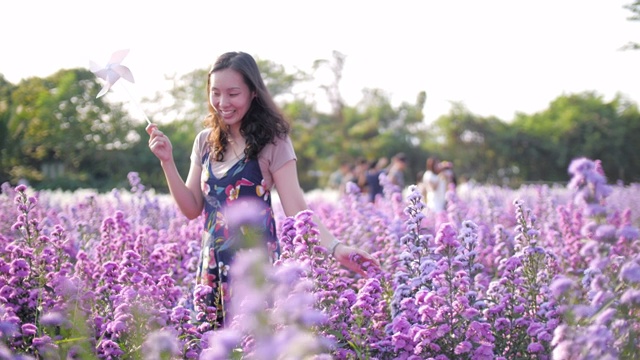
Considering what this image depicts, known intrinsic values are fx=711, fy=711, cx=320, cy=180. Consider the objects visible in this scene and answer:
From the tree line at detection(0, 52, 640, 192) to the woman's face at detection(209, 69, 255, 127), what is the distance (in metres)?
18.2

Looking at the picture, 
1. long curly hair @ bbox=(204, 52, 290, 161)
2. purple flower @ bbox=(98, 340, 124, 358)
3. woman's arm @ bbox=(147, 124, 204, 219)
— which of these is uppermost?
long curly hair @ bbox=(204, 52, 290, 161)

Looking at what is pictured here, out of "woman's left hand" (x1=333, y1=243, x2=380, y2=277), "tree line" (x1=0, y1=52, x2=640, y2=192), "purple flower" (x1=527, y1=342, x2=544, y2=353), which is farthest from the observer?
"tree line" (x1=0, y1=52, x2=640, y2=192)

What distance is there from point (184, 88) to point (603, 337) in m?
39.8

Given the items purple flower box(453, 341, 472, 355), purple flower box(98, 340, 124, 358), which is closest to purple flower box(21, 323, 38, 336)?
purple flower box(98, 340, 124, 358)

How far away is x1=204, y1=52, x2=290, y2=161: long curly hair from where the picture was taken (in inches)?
134

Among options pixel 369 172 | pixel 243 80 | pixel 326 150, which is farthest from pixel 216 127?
pixel 326 150

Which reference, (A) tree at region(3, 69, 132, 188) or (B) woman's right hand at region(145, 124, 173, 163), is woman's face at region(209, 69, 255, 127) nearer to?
(B) woman's right hand at region(145, 124, 173, 163)

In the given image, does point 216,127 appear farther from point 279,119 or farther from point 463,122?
point 463,122

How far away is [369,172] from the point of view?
12672 millimetres

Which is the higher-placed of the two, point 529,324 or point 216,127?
point 216,127

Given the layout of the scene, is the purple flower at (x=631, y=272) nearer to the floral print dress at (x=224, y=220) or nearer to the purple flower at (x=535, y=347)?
the purple flower at (x=535, y=347)

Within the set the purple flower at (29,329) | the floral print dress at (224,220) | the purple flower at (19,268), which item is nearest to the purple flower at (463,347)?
the floral print dress at (224,220)

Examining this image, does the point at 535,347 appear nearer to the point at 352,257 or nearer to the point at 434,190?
the point at 352,257

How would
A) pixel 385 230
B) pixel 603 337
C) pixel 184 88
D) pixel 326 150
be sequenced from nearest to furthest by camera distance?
pixel 603 337 → pixel 385 230 → pixel 326 150 → pixel 184 88
